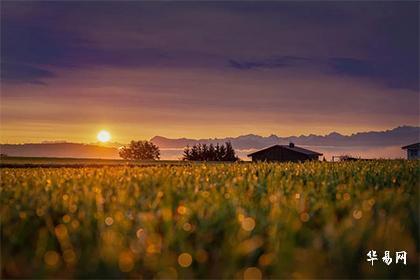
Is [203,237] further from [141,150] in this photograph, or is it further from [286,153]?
[141,150]

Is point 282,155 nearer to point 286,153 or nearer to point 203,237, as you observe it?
point 286,153

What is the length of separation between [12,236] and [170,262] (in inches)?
83.3

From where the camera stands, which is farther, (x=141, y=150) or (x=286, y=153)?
(x=141, y=150)

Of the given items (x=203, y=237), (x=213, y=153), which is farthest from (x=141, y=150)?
(x=203, y=237)

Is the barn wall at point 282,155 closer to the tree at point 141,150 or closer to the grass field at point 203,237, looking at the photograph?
the tree at point 141,150

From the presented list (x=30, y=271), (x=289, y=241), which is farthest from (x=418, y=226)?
(x=30, y=271)

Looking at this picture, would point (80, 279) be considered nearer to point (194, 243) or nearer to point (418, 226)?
point (194, 243)

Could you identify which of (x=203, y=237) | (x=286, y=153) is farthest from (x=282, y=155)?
(x=203, y=237)

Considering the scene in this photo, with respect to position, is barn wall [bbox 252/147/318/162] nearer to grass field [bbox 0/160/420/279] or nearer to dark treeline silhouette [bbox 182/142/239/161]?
dark treeline silhouette [bbox 182/142/239/161]

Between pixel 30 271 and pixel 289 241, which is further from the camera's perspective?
pixel 289 241

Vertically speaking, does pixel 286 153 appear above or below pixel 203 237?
above

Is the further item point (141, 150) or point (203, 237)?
point (141, 150)

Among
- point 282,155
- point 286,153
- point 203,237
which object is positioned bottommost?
point 203,237

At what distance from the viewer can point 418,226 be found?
5.21 m
